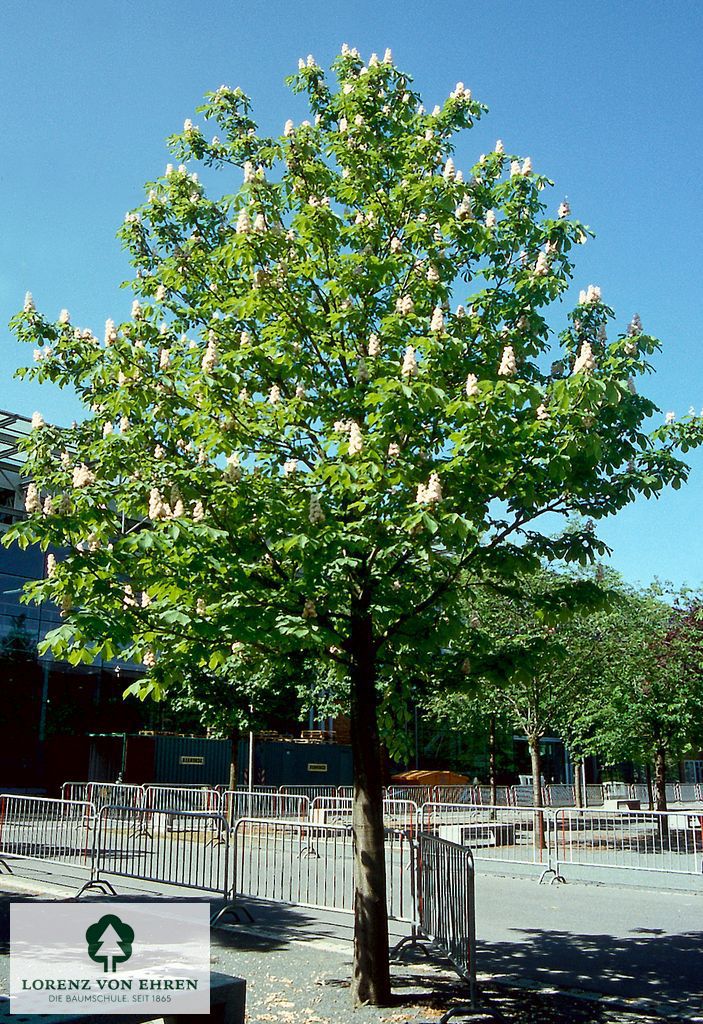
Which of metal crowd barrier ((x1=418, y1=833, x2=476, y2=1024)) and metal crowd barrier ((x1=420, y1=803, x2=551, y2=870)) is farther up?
metal crowd barrier ((x1=418, y1=833, x2=476, y2=1024))

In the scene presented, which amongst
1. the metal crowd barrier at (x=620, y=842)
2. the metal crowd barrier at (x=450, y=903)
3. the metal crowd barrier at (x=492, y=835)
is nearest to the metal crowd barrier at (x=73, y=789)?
the metal crowd barrier at (x=492, y=835)

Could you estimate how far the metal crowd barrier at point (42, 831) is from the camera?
18219mm

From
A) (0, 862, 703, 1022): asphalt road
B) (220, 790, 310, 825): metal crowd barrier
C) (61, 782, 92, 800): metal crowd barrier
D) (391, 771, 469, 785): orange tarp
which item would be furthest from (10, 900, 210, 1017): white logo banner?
(391, 771, 469, 785): orange tarp

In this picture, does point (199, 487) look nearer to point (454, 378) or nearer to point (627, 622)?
point (454, 378)

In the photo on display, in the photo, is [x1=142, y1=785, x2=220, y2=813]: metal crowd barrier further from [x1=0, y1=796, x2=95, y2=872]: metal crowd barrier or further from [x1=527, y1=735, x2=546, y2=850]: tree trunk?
[x1=527, y1=735, x2=546, y2=850]: tree trunk

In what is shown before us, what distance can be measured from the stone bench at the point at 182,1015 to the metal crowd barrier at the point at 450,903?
2.51m

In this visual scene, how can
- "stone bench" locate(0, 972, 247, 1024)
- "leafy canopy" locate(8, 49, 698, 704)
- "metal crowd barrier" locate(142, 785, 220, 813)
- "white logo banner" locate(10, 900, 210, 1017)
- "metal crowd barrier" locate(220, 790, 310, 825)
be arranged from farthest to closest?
"metal crowd barrier" locate(220, 790, 310, 825), "metal crowd barrier" locate(142, 785, 220, 813), "leafy canopy" locate(8, 49, 698, 704), "white logo banner" locate(10, 900, 210, 1017), "stone bench" locate(0, 972, 247, 1024)

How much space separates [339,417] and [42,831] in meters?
14.0

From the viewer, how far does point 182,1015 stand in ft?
17.2

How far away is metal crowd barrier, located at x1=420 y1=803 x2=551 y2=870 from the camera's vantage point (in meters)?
21.2

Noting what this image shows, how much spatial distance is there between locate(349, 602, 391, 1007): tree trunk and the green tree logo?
201 cm

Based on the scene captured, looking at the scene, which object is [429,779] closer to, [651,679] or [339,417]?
[651,679]

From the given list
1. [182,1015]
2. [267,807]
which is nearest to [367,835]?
[182,1015]

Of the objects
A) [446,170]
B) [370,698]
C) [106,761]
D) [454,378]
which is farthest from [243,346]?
[106,761]
